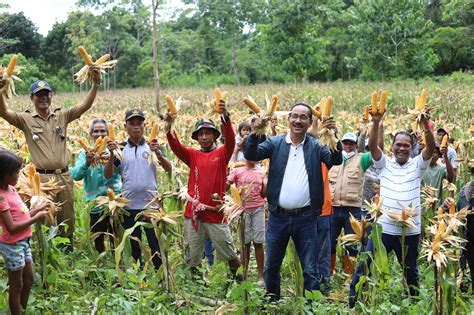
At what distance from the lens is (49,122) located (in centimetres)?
473

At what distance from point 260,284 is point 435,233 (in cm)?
175

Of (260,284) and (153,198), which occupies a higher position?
(153,198)

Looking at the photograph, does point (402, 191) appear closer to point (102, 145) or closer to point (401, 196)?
point (401, 196)

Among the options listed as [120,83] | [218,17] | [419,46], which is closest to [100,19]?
[120,83]

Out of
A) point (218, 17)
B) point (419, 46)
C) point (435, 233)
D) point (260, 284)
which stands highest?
point (218, 17)

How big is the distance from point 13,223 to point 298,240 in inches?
79.0

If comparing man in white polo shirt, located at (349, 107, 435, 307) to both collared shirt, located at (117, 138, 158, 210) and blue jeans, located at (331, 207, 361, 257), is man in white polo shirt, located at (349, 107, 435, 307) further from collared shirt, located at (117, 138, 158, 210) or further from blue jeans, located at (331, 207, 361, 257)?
collared shirt, located at (117, 138, 158, 210)

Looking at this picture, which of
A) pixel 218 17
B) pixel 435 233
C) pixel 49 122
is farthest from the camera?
pixel 218 17

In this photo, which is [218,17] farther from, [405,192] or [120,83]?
[405,192]

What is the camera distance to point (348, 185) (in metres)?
5.11

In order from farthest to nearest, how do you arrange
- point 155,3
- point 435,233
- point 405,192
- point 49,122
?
point 155,3 → point 49,122 → point 405,192 → point 435,233

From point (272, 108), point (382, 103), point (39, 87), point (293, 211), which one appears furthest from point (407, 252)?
point (39, 87)

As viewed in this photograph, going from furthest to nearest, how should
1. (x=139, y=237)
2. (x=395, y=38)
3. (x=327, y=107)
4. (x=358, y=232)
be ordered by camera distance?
(x=395, y=38) < (x=139, y=237) < (x=358, y=232) < (x=327, y=107)

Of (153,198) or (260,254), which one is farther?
(260,254)
